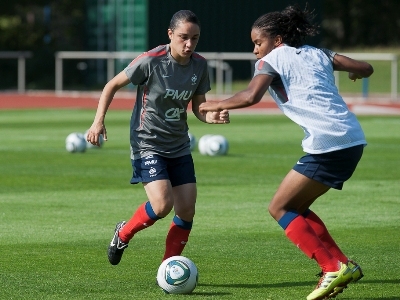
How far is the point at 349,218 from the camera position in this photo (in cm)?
1097

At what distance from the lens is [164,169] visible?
25.8ft

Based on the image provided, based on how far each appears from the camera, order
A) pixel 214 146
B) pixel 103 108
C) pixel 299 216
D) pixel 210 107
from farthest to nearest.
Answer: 1. pixel 214 146
2. pixel 103 108
3. pixel 299 216
4. pixel 210 107

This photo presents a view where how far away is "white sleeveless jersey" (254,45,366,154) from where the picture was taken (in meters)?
6.87

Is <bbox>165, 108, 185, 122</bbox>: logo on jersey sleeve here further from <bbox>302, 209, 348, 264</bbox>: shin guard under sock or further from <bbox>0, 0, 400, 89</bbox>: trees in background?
<bbox>0, 0, 400, 89</bbox>: trees in background

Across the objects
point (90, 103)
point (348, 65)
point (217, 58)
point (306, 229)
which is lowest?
point (90, 103)

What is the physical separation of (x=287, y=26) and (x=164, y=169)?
153cm

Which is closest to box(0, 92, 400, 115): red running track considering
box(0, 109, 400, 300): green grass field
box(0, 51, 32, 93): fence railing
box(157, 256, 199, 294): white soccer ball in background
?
box(0, 51, 32, 93): fence railing

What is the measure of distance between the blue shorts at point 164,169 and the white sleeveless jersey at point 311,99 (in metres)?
1.30

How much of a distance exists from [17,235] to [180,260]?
113 inches

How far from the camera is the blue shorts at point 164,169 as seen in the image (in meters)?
7.81

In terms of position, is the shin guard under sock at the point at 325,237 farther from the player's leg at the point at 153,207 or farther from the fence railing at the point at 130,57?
the fence railing at the point at 130,57

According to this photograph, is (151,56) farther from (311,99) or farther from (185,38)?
(311,99)

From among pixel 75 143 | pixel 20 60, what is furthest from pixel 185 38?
pixel 20 60

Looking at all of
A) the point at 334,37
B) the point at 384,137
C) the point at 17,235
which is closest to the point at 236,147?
the point at 384,137
